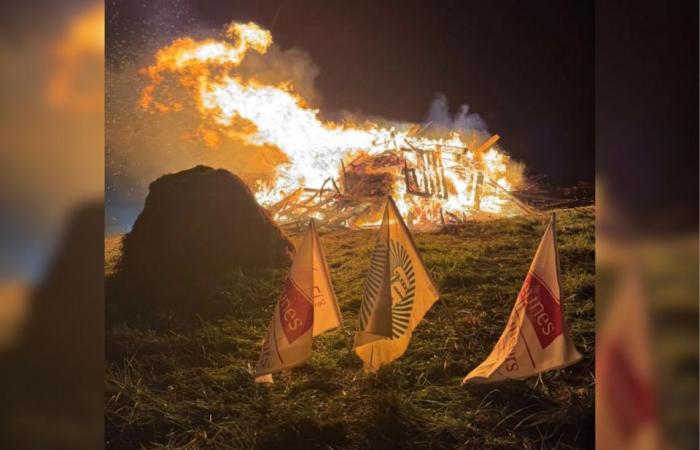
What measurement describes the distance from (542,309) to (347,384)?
104 centimetres

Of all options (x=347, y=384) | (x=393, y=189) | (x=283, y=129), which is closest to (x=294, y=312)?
(x=347, y=384)

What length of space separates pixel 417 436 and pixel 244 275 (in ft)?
3.88

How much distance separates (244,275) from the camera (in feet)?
10.4

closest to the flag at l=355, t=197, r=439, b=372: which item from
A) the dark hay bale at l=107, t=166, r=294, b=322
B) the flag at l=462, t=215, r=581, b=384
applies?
the flag at l=462, t=215, r=581, b=384

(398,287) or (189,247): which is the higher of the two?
(189,247)

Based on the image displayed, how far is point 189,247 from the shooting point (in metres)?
3.14

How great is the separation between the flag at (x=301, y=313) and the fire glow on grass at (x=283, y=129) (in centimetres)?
39

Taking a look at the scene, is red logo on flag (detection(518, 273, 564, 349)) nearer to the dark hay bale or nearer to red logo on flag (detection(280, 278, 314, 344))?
red logo on flag (detection(280, 278, 314, 344))

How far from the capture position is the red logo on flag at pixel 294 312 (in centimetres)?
296
